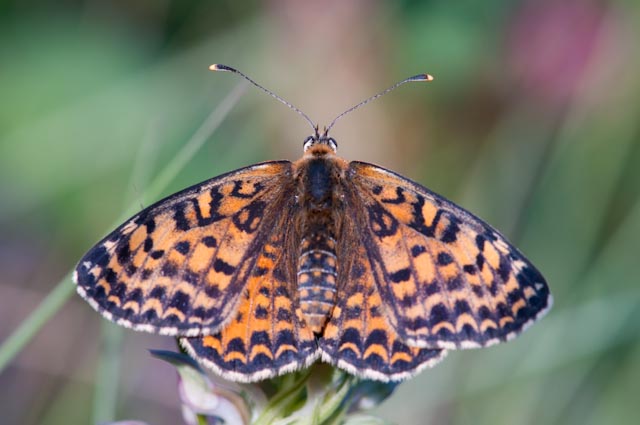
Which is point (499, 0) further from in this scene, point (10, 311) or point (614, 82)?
point (10, 311)

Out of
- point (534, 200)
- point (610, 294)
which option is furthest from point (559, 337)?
point (534, 200)

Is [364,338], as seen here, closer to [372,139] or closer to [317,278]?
[317,278]

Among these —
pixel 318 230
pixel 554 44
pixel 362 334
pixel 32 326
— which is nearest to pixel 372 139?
pixel 554 44

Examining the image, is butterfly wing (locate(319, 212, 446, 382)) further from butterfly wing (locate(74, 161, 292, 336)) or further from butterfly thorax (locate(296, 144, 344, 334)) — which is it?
butterfly wing (locate(74, 161, 292, 336))

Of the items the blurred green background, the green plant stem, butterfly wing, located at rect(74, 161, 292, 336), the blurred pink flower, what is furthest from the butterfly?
the blurred pink flower

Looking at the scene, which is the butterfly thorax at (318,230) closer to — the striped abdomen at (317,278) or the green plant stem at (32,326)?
the striped abdomen at (317,278)

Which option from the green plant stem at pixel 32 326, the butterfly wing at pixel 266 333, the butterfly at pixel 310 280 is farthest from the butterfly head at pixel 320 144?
the green plant stem at pixel 32 326

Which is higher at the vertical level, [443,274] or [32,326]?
[443,274]
